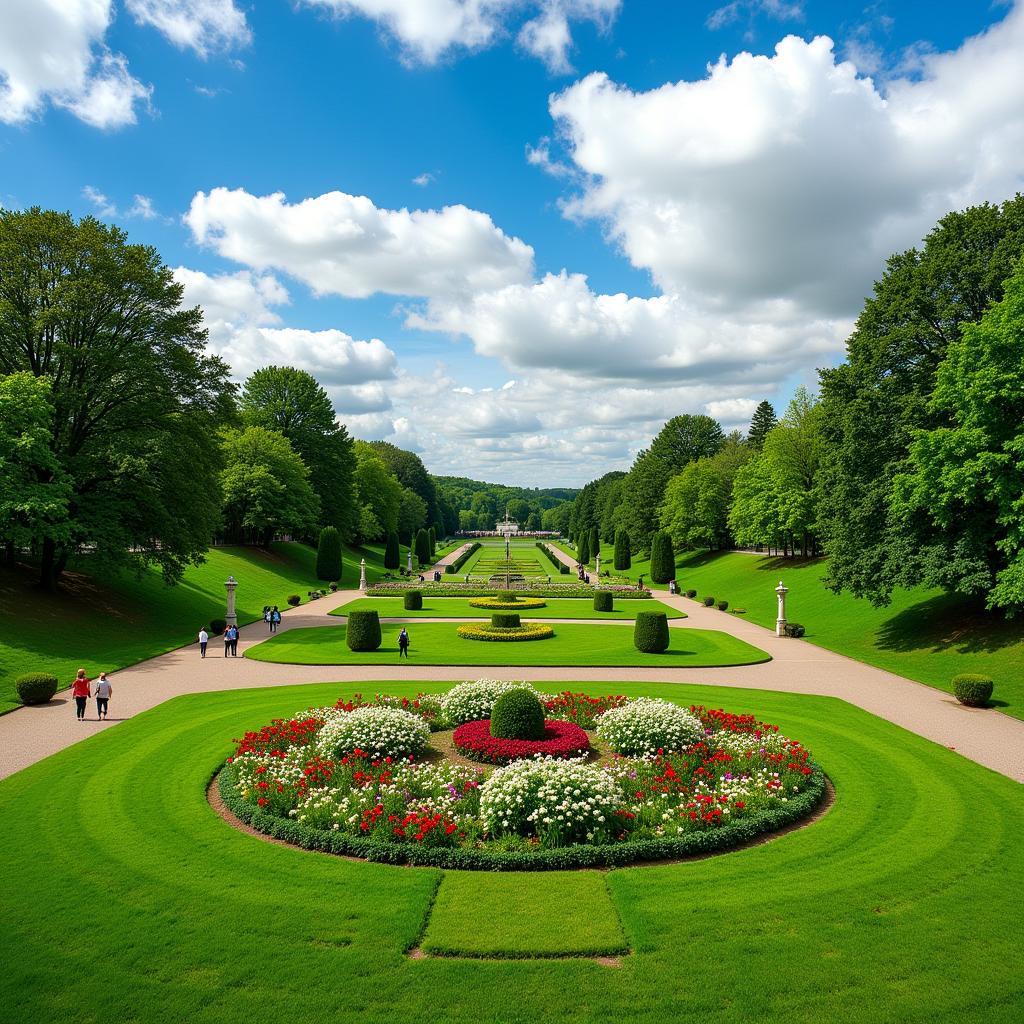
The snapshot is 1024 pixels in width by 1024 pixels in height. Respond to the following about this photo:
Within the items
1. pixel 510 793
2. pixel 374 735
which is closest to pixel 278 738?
pixel 374 735

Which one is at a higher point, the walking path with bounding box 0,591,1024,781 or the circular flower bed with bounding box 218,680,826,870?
the circular flower bed with bounding box 218,680,826,870

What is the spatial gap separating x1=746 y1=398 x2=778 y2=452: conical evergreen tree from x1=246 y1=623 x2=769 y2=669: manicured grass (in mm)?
62399

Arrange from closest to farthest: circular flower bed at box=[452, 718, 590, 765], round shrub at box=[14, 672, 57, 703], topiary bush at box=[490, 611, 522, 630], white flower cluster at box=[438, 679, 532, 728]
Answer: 1. circular flower bed at box=[452, 718, 590, 765]
2. white flower cluster at box=[438, 679, 532, 728]
3. round shrub at box=[14, 672, 57, 703]
4. topiary bush at box=[490, 611, 522, 630]

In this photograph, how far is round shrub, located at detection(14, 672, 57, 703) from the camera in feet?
62.4

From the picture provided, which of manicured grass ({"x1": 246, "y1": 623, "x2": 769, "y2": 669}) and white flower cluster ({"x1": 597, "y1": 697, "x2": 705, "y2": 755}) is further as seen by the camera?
manicured grass ({"x1": 246, "y1": 623, "x2": 769, "y2": 669})

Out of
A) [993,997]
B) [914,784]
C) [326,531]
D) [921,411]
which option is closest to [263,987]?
[993,997]

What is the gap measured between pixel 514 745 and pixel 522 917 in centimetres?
539

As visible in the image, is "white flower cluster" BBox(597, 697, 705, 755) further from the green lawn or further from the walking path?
the walking path

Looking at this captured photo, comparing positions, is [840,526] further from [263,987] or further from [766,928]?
[263,987]

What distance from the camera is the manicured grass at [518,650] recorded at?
26203 millimetres

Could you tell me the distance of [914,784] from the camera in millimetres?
13055

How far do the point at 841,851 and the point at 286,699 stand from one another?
1542cm

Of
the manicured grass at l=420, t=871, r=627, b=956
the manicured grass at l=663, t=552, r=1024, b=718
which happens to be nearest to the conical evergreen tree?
the manicured grass at l=663, t=552, r=1024, b=718

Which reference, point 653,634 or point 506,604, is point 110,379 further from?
point 653,634
